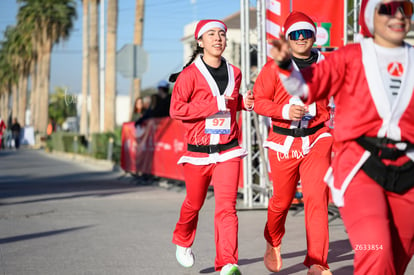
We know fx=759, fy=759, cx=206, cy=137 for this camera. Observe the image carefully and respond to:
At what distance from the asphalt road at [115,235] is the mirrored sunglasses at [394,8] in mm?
3072

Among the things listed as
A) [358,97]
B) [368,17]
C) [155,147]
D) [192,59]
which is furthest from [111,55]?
[358,97]

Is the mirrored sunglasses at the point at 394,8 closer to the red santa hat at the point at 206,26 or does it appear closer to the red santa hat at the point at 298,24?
the red santa hat at the point at 298,24

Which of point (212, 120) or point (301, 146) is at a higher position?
point (212, 120)

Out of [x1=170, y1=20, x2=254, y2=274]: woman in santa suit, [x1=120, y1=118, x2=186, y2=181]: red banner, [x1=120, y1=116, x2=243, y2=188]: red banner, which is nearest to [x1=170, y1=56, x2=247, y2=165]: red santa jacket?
[x1=170, y1=20, x2=254, y2=274]: woman in santa suit

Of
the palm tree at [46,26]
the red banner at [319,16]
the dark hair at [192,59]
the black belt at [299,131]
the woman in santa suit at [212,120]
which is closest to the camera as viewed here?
the woman in santa suit at [212,120]

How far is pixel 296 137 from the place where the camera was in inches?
243

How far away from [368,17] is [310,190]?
2.17 metres

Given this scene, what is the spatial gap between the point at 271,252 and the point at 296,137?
109 centimetres

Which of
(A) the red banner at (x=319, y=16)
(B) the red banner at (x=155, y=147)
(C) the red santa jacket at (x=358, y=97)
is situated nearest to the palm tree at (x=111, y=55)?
(B) the red banner at (x=155, y=147)

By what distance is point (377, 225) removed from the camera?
12.8 feet

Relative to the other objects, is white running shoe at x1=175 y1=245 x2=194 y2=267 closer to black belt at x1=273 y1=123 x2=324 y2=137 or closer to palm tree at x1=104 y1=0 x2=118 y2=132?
black belt at x1=273 y1=123 x2=324 y2=137

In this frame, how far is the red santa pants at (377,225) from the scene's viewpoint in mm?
3885

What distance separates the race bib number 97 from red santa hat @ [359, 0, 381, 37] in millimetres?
2057

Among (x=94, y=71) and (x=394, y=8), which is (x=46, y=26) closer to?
(x=94, y=71)
